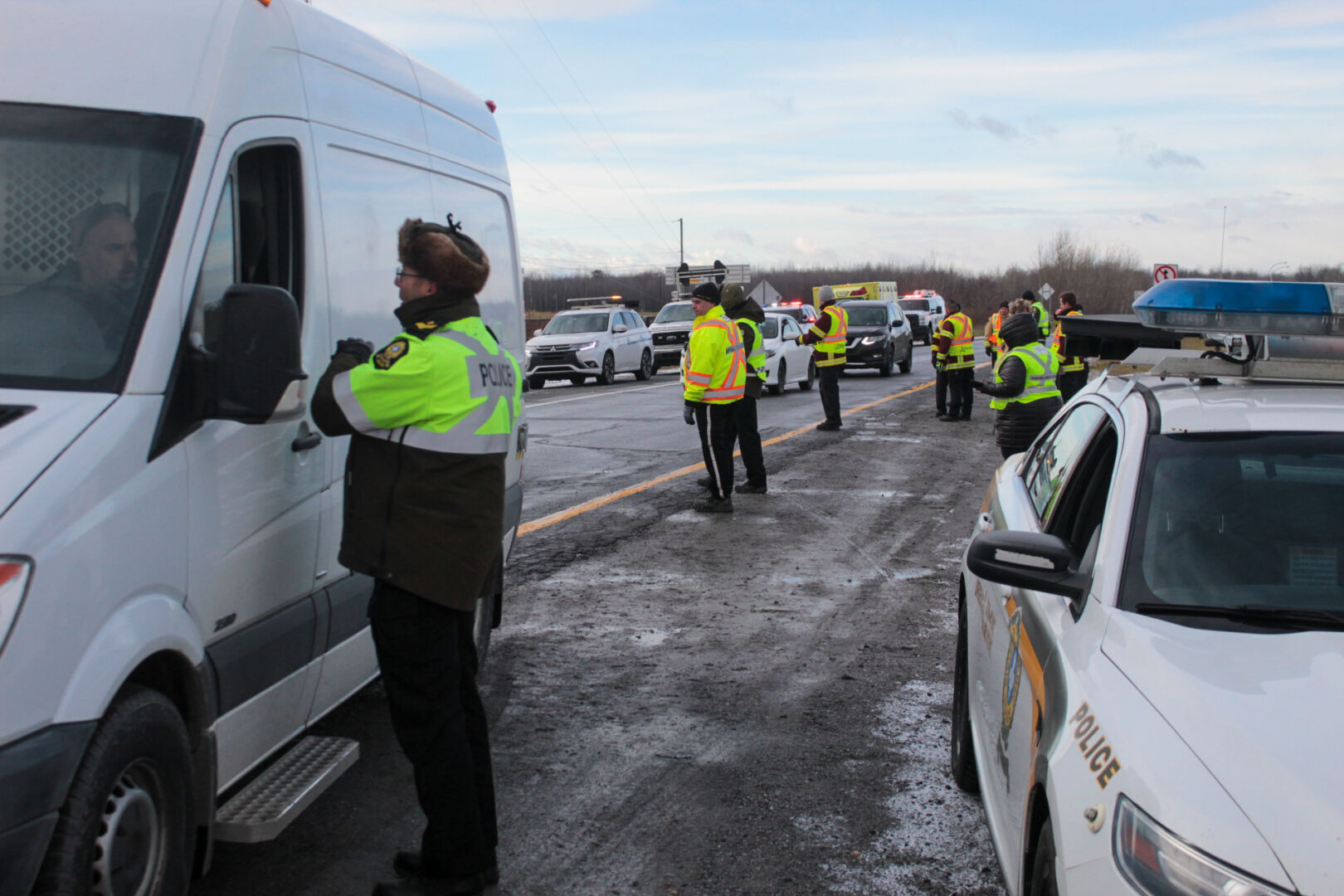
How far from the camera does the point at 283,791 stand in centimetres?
359

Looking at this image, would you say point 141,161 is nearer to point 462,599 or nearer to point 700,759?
point 462,599

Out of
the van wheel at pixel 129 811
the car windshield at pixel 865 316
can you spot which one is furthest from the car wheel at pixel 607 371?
the van wheel at pixel 129 811

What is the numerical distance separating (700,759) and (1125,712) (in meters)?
2.53

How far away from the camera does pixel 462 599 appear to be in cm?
352

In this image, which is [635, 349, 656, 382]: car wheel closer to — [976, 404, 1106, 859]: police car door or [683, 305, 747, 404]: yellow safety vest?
[683, 305, 747, 404]: yellow safety vest

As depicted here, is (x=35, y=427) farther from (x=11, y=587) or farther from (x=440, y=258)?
(x=440, y=258)

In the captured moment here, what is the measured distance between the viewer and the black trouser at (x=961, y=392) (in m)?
18.9

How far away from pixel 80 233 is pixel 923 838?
3131mm

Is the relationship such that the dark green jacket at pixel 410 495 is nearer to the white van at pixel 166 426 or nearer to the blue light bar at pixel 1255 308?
the white van at pixel 166 426

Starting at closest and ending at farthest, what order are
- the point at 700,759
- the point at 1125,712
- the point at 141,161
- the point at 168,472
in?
1. the point at 1125,712
2. the point at 168,472
3. the point at 141,161
4. the point at 700,759

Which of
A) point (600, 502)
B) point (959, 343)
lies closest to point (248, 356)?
point (600, 502)

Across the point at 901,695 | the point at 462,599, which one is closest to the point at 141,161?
the point at 462,599

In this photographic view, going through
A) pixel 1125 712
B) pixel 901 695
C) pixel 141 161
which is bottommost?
pixel 901 695

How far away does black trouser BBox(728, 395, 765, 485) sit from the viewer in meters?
10.9
